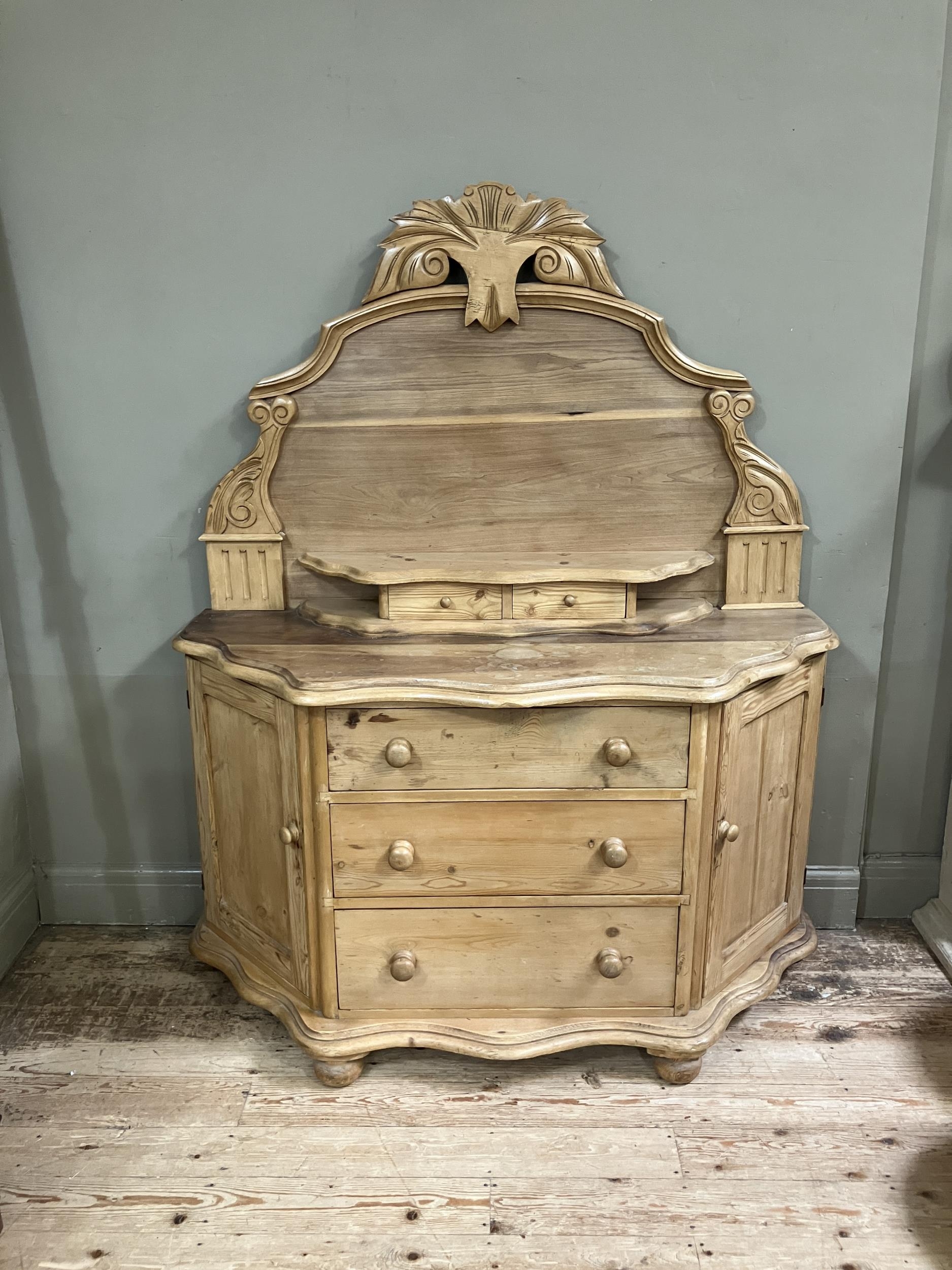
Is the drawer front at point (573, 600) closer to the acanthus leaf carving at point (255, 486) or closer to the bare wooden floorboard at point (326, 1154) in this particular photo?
the acanthus leaf carving at point (255, 486)

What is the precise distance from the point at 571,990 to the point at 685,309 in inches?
60.0

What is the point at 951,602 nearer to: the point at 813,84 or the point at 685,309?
the point at 685,309

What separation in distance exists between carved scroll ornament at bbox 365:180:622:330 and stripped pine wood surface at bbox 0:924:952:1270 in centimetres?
170

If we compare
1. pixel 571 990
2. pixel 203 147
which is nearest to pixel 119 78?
pixel 203 147

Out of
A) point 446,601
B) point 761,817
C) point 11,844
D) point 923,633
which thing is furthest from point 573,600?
point 11,844

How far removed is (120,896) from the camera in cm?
249

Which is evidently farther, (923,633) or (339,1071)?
(923,633)

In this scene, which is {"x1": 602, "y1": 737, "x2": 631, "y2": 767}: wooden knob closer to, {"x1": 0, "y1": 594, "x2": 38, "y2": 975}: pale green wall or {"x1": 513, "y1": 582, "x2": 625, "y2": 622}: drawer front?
{"x1": 513, "y1": 582, "x2": 625, "y2": 622}: drawer front

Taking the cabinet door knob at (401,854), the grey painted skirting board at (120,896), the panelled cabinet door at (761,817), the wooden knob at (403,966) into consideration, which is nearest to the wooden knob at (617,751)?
the panelled cabinet door at (761,817)

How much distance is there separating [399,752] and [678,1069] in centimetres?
90

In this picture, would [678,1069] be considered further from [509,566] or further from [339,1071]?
[509,566]

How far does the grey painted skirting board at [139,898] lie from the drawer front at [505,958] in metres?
0.75

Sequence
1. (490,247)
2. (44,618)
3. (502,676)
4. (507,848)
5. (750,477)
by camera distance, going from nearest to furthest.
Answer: (502,676) → (507,848) → (490,247) → (750,477) → (44,618)

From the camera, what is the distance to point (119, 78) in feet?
6.53
